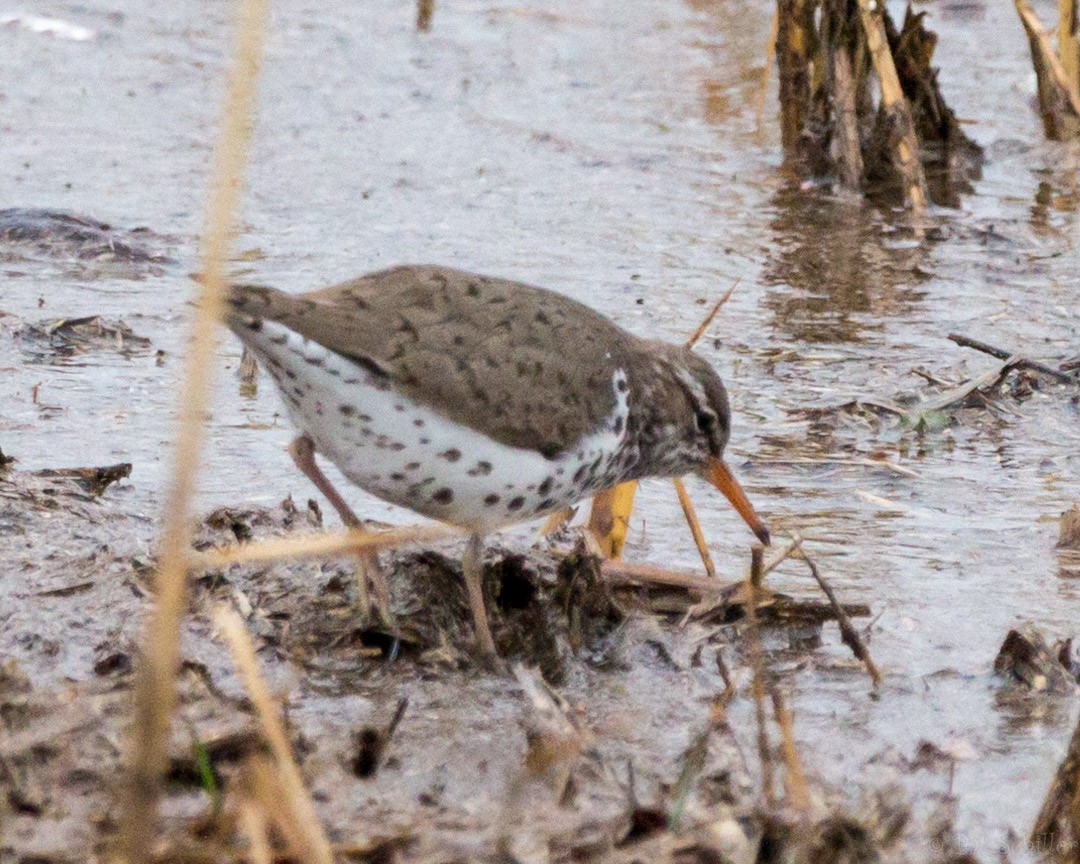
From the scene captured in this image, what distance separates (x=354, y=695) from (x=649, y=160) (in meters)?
6.50

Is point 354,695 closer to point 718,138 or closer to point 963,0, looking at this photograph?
point 718,138

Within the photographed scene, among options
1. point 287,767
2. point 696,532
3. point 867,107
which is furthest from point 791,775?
point 867,107

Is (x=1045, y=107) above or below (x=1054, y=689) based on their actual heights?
above

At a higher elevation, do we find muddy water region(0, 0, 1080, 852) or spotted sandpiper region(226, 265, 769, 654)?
spotted sandpiper region(226, 265, 769, 654)

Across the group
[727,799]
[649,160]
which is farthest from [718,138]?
[727,799]

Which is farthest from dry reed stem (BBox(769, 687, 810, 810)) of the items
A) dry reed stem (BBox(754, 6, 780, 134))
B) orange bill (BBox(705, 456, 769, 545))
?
dry reed stem (BBox(754, 6, 780, 134))

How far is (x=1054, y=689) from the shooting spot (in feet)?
16.4

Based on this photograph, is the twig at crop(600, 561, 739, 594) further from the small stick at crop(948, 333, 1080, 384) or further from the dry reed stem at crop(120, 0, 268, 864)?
the dry reed stem at crop(120, 0, 268, 864)

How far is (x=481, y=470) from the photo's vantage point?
4.95 meters

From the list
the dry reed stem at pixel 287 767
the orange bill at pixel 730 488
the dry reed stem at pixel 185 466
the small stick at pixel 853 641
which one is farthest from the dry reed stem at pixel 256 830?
the orange bill at pixel 730 488

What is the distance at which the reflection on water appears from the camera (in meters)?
8.42

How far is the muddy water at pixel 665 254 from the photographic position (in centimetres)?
570

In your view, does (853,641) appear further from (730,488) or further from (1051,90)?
(1051,90)

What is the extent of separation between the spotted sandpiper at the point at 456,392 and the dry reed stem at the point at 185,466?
6.21ft
